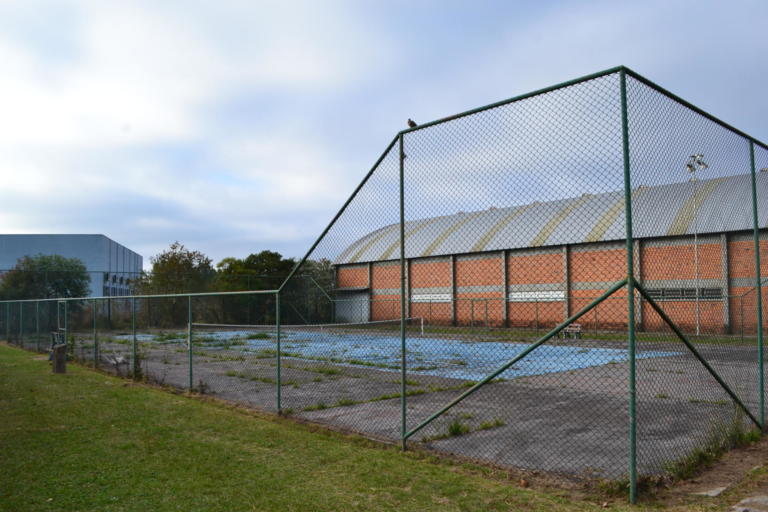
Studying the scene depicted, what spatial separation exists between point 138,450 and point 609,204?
5.43 meters

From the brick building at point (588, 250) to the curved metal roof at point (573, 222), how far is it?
0.04 feet

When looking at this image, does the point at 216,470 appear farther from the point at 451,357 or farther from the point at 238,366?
the point at 451,357

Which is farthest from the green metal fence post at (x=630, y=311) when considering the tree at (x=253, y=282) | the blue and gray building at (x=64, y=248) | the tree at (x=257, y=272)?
the blue and gray building at (x=64, y=248)

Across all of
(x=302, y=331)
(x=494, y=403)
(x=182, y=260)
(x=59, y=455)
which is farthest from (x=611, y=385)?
(x=182, y=260)

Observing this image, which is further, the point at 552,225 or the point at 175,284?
the point at 175,284

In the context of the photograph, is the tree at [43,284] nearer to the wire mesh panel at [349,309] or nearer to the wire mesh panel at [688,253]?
the wire mesh panel at [349,309]

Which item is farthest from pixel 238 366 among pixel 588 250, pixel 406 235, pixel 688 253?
pixel 688 253

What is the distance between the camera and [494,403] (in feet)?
30.1

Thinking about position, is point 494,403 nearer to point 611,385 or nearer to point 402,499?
point 611,385

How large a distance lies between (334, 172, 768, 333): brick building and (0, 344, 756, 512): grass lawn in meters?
2.01

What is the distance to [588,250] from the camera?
601cm

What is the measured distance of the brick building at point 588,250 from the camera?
17.4ft

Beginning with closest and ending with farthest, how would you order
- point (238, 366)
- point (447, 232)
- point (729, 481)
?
point (729, 481)
point (447, 232)
point (238, 366)

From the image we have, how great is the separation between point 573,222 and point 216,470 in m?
4.02
